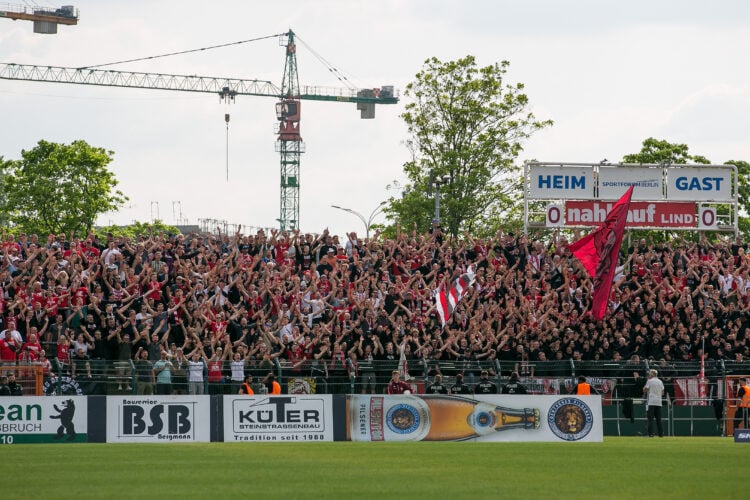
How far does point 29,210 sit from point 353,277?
4862 cm

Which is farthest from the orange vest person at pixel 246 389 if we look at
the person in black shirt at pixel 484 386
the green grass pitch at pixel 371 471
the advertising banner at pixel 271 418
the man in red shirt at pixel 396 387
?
the person in black shirt at pixel 484 386

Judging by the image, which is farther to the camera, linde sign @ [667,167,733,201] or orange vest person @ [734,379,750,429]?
linde sign @ [667,167,733,201]

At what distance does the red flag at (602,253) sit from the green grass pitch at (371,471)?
11.2m

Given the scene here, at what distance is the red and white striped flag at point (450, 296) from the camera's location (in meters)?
33.9

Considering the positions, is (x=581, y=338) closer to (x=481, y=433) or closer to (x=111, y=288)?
(x=481, y=433)

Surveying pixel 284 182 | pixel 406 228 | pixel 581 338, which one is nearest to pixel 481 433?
pixel 581 338

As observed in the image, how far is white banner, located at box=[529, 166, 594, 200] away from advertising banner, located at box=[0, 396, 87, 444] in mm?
23548

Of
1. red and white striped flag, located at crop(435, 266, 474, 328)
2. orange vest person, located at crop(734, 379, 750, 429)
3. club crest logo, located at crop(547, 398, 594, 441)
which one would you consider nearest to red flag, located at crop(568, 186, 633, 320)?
red and white striped flag, located at crop(435, 266, 474, 328)

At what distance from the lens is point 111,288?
99.9ft

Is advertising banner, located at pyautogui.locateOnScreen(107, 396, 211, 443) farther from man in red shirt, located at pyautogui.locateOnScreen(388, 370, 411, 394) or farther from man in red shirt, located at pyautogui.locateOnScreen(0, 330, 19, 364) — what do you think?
man in red shirt, located at pyautogui.locateOnScreen(388, 370, 411, 394)

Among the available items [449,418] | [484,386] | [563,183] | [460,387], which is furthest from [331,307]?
[563,183]

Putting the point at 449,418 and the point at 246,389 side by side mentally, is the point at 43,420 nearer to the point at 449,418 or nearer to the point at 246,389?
the point at 246,389

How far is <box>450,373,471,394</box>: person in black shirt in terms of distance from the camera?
30.1m

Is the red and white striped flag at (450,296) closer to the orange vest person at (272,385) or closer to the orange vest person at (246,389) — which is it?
the orange vest person at (272,385)
